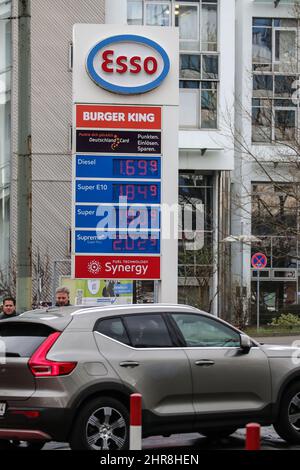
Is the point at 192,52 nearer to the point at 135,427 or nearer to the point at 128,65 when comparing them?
the point at 128,65

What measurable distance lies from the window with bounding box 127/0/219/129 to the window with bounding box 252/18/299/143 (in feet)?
5.87

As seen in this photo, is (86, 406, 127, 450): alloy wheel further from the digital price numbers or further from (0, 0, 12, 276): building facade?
(0, 0, 12, 276): building facade

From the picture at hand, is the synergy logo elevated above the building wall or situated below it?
below

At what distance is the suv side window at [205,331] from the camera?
10.3 meters

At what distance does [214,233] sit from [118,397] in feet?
98.5

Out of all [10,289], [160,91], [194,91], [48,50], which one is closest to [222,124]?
[194,91]

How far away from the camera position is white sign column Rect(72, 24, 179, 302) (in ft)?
62.0

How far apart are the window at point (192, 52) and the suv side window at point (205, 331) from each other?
29.0m

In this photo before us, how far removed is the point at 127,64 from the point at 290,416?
10437 millimetres

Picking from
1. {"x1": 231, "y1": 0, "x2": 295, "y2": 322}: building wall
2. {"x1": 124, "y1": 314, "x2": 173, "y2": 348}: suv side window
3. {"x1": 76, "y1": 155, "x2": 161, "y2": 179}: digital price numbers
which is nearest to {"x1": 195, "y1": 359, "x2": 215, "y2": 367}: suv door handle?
{"x1": 124, "y1": 314, "x2": 173, "y2": 348}: suv side window

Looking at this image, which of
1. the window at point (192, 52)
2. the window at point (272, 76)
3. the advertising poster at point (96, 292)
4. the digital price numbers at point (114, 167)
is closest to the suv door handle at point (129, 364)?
the digital price numbers at point (114, 167)

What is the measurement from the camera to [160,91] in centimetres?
1947

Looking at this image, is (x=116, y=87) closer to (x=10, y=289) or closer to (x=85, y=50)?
(x=85, y=50)

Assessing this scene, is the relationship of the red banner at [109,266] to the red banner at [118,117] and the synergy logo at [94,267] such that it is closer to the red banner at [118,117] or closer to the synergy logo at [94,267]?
the synergy logo at [94,267]
